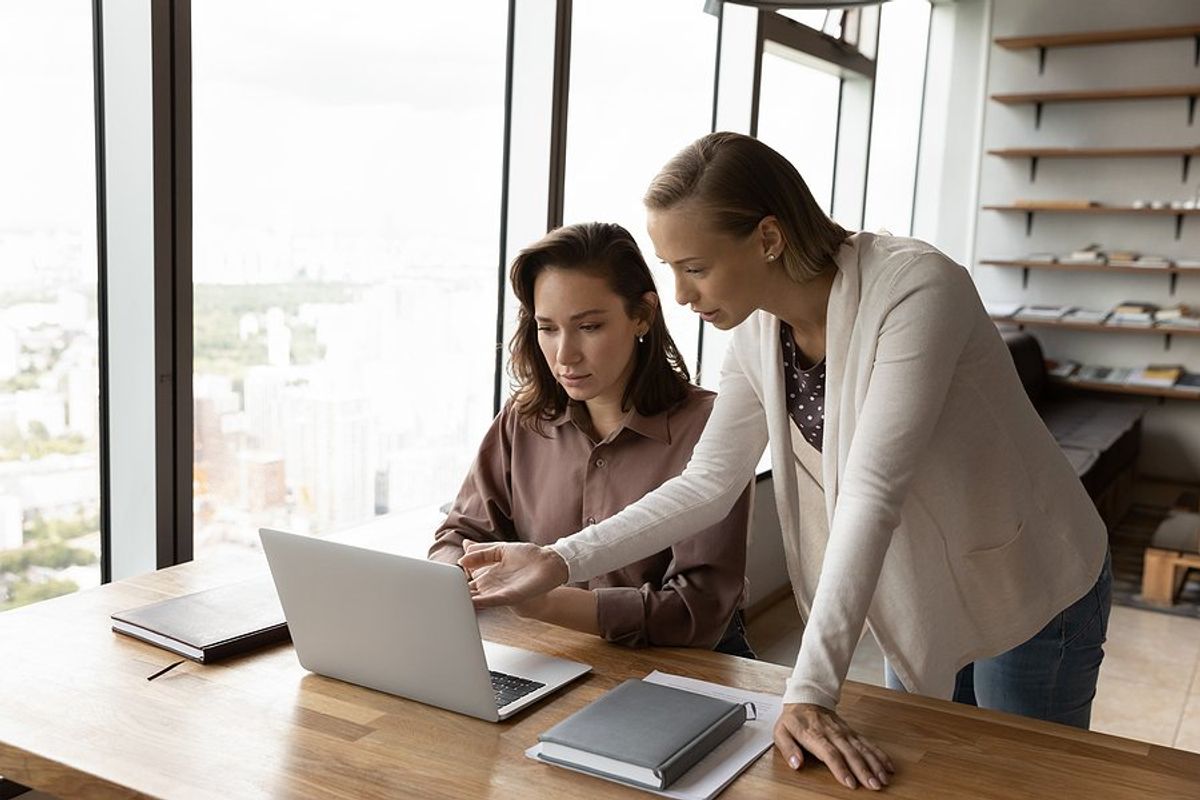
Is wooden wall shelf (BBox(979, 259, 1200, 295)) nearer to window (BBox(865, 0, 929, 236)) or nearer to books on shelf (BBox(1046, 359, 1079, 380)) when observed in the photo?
books on shelf (BBox(1046, 359, 1079, 380))

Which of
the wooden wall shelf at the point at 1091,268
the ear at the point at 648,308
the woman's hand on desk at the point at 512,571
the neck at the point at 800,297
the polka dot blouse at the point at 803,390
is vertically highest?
the wooden wall shelf at the point at 1091,268

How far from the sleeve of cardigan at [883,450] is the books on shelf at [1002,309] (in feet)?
17.2

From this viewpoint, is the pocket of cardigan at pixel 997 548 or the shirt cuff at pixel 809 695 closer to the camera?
the shirt cuff at pixel 809 695

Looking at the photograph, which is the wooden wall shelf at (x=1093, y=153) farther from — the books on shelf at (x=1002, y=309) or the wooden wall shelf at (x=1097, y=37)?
the books on shelf at (x=1002, y=309)

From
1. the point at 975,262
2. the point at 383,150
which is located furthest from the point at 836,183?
the point at 383,150

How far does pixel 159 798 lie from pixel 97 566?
1184mm

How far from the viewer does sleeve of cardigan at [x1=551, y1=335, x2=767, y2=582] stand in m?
1.59

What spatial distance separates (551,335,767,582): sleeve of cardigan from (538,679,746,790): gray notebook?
29cm

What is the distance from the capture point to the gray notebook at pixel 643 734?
1.15 meters

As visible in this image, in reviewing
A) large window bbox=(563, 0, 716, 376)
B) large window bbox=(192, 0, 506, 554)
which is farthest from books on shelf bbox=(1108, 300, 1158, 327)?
large window bbox=(192, 0, 506, 554)

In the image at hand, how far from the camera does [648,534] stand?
1620 mm

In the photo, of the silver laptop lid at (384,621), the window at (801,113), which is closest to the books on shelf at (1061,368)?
the window at (801,113)

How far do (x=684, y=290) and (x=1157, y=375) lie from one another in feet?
18.0

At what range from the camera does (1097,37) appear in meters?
6.13
